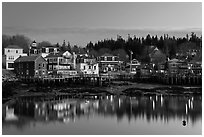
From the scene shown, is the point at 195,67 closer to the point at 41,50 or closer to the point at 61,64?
the point at 61,64

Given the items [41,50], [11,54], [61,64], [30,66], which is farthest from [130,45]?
[11,54]

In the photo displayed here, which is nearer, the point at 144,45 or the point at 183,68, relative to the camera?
the point at 144,45

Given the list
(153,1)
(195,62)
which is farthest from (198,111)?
(153,1)

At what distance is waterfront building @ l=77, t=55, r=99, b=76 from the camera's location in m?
10.2

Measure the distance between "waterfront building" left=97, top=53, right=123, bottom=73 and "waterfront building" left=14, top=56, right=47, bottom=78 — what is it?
1.65 m

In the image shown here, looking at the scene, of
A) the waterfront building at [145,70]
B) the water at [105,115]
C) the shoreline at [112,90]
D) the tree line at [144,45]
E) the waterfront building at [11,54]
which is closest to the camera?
the water at [105,115]

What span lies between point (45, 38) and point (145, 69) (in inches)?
151

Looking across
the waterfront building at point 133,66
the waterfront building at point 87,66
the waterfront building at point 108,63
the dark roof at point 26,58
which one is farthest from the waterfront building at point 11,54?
the waterfront building at point 133,66

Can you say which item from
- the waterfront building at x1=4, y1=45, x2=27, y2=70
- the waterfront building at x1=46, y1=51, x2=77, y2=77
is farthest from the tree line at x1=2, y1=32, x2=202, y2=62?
the waterfront building at x1=46, y1=51, x2=77, y2=77

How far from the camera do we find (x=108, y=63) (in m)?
10.4

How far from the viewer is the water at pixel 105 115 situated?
6816 millimetres

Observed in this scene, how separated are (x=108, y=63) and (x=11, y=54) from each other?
289 cm

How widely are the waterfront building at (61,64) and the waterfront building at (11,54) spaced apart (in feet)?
3.19

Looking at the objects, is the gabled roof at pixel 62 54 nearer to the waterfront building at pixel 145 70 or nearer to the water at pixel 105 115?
the water at pixel 105 115
